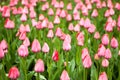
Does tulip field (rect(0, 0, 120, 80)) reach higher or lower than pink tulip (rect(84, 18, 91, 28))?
lower

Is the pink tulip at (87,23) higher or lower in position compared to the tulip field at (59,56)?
higher

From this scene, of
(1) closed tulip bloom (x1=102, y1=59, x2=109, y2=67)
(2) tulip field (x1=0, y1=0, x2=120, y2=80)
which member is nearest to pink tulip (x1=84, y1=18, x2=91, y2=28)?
(2) tulip field (x1=0, y1=0, x2=120, y2=80)

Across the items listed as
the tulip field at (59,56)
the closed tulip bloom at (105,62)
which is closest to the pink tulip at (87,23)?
the tulip field at (59,56)

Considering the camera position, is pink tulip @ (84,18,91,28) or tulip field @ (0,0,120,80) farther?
pink tulip @ (84,18,91,28)

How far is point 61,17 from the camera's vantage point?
14.9ft

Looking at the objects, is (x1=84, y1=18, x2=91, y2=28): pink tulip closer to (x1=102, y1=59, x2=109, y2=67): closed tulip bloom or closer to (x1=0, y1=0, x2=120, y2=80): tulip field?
(x1=0, y1=0, x2=120, y2=80): tulip field

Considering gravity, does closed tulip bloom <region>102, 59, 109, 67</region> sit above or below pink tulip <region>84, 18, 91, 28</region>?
below

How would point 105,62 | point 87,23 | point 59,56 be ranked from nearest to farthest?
point 105,62 → point 59,56 → point 87,23

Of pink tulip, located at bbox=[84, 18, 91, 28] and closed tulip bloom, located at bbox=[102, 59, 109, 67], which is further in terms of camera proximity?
pink tulip, located at bbox=[84, 18, 91, 28]

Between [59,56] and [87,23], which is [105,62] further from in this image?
[87,23]

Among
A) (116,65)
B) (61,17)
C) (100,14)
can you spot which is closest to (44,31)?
(61,17)

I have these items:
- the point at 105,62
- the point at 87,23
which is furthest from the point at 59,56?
the point at 87,23

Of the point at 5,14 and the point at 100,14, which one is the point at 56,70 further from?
the point at 100,14

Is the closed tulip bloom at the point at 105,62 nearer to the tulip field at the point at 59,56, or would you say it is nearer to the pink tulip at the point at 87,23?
the tulip field at the point at 59,56
